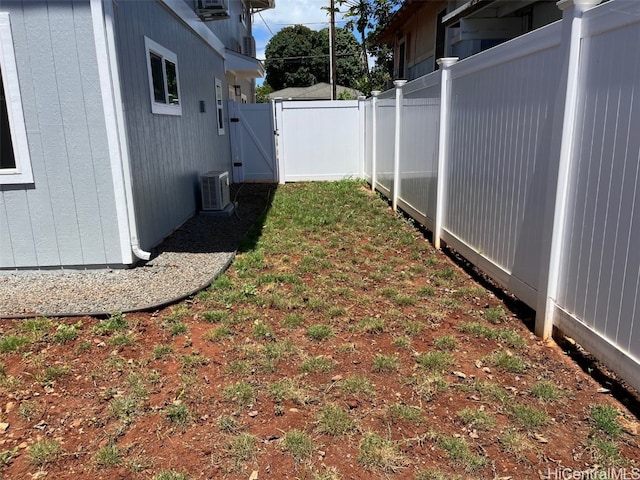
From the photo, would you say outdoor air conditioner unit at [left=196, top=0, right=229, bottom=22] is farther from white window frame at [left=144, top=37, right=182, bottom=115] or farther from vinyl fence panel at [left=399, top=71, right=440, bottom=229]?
vinyl fence panel at [left=399, top=71, right=440, bottom=229]

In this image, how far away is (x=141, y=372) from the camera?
308cm

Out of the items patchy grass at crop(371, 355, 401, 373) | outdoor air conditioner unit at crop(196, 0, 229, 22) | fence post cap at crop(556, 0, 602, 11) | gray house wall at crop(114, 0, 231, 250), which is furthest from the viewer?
outdoor air conditioner unit at crop(196, 0, 229, 22)

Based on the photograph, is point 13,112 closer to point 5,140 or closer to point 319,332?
point 5,140

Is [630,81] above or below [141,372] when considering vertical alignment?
above

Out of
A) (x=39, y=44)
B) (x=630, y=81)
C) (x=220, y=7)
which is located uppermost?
(x=220, y=7)

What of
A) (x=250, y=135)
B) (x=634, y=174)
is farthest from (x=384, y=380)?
(x=250, y=135)

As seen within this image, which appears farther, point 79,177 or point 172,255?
point 172,255

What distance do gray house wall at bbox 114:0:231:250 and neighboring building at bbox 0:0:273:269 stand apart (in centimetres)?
3

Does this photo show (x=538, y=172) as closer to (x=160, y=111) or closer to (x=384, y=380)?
(x=384, y=380)

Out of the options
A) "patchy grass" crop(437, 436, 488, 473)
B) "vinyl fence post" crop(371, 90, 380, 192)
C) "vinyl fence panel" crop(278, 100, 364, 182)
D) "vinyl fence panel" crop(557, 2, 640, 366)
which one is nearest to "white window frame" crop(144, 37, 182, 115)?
"vinyl fence post" crop(371, 90, 380, 192)

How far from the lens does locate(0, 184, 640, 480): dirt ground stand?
7.44 feet

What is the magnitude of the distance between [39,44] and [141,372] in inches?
131

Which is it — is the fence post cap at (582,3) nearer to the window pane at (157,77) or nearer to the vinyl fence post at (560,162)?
the vinyl fence post at (560,162)

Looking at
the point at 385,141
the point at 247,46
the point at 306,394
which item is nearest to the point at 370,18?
the point at 247,46
